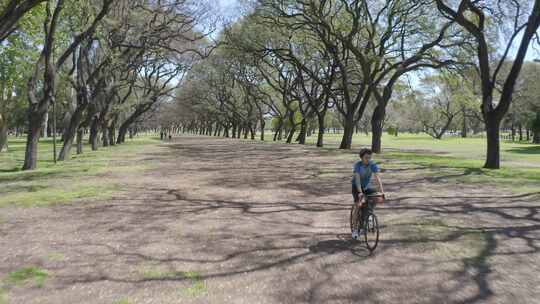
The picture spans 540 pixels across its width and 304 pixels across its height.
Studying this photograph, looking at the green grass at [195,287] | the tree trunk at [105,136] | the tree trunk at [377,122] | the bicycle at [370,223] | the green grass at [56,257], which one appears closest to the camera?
the green grass at [195,287]

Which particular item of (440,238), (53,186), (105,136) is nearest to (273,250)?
(440,238)

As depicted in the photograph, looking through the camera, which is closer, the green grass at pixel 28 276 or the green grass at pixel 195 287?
the green grass at pixel 195 287

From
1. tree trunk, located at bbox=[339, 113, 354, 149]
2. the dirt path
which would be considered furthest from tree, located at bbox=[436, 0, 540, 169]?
tree trunk, located at bbox=[339, 113, 354, 149]

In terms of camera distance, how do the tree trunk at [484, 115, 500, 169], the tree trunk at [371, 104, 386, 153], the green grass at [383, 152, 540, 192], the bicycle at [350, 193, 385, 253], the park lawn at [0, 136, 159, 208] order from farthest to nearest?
the tree trunk at [371, 104, 386, 153], the tree trunk at [484, 115, 500, 169], the green grass at [383, 152, 540, 192], the park lawn at [0, 136, 159, 208], the bicycle at [350, 193, 385, 253]

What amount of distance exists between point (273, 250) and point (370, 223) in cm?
167

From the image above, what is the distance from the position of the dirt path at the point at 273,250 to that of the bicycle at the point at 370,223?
24 centimetres

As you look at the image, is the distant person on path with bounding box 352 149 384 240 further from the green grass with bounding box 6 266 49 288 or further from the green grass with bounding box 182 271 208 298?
the green grass with bounding box 6 266 49 288

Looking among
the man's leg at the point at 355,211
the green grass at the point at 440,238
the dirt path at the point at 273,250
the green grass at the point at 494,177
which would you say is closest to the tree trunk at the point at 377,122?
the green grass at the point at 494,177

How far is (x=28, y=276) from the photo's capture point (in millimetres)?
4902

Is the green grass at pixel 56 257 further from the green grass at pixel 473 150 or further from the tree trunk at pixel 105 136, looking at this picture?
the tree trunk at pixel 105 136

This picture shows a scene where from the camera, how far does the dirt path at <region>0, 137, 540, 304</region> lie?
4477 mm

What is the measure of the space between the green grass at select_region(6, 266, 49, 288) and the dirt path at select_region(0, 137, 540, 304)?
0.35 feet

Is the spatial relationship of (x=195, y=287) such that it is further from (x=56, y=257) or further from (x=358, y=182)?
(x=358, y=182)

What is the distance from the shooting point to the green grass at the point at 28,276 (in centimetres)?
471
